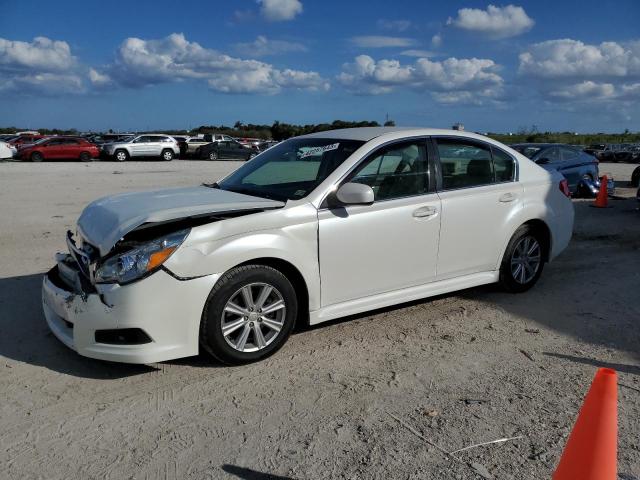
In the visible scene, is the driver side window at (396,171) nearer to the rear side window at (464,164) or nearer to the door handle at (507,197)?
the rear side window at (464,164)

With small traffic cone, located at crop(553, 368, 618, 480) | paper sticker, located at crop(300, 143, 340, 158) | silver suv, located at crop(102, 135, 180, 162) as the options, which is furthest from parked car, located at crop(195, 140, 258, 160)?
small traffic cone, located at crop(553, 368, 618, 480)

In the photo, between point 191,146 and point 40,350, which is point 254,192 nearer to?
point 40,350

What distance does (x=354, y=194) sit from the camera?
420 centimetres

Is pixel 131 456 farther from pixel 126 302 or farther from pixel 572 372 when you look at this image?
pixel 572 372

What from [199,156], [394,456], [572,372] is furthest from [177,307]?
[199,156]

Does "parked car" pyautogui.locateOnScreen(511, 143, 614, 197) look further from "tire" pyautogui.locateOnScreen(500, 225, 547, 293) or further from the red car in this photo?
the red car

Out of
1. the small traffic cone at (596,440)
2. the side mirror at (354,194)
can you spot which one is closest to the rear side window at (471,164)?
the side mirror at (354,194)

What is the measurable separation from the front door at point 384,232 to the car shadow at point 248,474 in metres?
1.64

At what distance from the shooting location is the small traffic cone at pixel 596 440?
7.61 feet

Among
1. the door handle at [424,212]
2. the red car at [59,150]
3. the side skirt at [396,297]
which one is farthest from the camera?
the red car at [59,150]

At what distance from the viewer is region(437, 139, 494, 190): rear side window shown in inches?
198

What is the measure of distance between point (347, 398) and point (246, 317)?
89cm

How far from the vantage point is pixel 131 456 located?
2967 mm

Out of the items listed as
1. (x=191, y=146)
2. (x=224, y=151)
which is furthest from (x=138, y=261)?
(x=191, y=146)
